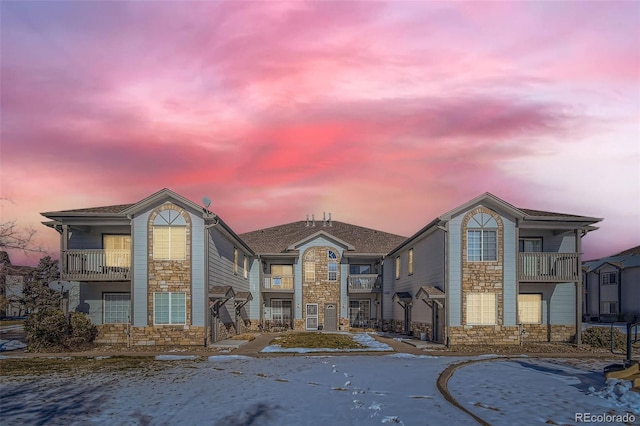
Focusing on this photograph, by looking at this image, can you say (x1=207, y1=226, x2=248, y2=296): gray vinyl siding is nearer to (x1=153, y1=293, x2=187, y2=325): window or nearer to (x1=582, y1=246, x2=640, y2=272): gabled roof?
(x1=153, y1=293, x2=187, y2=325): window

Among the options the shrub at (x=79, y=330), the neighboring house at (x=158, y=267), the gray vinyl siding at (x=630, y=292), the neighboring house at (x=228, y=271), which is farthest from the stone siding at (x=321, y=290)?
the gray vinyl siding at (x=630, y=292)

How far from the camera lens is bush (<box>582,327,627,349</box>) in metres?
25.0

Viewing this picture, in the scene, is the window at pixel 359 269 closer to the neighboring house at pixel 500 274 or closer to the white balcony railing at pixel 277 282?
the white balcony railing at pixel 277 282

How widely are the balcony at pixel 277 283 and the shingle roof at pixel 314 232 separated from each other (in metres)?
1.99

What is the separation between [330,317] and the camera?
127 feet

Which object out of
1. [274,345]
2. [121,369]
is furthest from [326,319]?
[121,369]

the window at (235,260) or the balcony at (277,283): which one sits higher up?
the window at (235,260)

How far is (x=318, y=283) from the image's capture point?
3872 centimetres

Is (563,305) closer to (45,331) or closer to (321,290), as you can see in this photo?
(321,290)

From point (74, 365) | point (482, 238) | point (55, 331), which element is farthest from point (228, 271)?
point (482, 238)

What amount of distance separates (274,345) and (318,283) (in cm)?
1309

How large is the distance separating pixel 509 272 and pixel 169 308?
16.2 metres

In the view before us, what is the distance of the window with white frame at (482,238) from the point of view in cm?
2550
